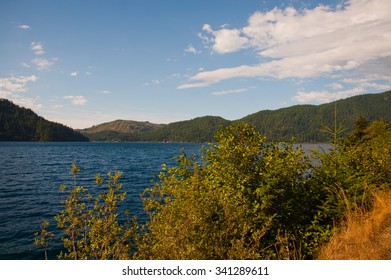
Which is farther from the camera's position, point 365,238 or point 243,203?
point 243,203

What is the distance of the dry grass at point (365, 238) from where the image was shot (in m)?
8.66

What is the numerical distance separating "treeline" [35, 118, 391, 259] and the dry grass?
0.58m

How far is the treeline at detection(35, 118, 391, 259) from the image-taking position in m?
9.11

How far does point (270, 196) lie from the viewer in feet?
37.8

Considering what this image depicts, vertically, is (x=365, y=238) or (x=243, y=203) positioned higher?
(x=243, y=203)

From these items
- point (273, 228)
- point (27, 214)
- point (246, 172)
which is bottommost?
point (27, 214)

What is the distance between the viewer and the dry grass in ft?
28.4

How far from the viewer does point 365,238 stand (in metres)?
9.68

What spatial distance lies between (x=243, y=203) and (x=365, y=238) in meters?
4.21

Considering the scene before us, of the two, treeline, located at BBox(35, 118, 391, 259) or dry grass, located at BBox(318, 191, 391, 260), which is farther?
treeline, located at BBox(35, 118, 391, 259)

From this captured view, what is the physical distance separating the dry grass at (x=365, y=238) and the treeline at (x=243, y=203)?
577 mm
